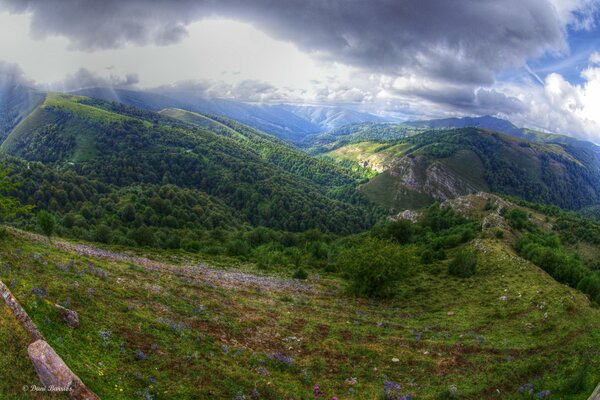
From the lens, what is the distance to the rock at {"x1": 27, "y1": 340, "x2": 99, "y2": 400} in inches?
540

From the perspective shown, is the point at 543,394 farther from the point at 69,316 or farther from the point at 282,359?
the point at 69,316

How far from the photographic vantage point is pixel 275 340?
26609mm

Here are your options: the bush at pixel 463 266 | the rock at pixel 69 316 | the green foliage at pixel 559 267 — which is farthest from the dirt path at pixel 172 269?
the green foliage at pixel 559 267

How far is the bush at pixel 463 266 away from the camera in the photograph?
6632 cm

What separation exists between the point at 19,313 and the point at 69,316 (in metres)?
2.41

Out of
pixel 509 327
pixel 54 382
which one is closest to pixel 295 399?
pixel 54 382

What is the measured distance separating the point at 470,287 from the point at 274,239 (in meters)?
100

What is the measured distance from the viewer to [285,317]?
33.1 m

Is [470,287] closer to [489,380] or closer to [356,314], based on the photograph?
[356,314]

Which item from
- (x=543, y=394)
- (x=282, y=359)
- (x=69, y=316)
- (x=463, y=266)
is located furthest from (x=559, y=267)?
(x=69, y=316)

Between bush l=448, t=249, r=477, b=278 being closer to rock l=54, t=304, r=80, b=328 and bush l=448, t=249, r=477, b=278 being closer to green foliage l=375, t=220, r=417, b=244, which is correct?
green foliage l=375, t=220, r=417, b=244

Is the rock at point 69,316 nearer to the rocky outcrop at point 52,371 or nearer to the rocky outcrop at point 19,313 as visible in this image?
the rocky outcrop at point 19,313

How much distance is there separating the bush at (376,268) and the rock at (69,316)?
131 ft

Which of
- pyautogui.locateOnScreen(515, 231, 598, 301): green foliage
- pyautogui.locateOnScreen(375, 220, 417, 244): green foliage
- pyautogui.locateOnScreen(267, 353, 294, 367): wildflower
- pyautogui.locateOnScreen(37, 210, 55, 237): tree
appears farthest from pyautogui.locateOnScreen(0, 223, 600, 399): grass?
pyautogui.locateOnScreen(375, 220, 417, 244): green foliage
